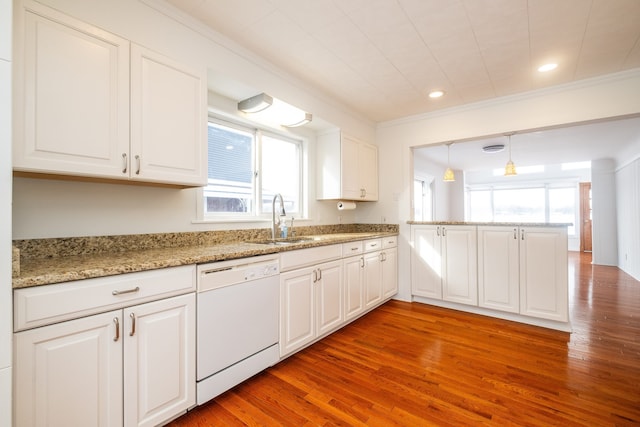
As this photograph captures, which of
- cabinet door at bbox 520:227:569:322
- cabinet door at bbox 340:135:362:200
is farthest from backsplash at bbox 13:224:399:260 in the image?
cabinet door at bbox 520:227:569:322

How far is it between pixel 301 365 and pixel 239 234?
47.1 inches

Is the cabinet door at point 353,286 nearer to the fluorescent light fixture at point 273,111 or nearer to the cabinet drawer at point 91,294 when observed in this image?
the fluorescent light fixture at point 273,111

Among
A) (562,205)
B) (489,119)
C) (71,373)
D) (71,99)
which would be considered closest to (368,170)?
(489,119)

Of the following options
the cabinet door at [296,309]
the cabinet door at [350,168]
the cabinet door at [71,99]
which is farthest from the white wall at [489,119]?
the cabinet door at [71,99]

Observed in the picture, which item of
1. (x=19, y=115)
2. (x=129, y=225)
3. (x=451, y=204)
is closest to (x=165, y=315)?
(x=129, y=225)

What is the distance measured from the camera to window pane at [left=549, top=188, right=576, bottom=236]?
8578mm

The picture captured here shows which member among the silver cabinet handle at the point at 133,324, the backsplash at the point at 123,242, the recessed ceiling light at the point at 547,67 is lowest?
the silver cabinet handle at the point at 133,324

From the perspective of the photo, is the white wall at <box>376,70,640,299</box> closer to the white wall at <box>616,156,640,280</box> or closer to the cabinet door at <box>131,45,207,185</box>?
the cabinet door at <box>131,45,207,185</box>

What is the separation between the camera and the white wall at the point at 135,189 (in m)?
1.55

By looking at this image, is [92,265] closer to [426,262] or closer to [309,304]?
[309,304]

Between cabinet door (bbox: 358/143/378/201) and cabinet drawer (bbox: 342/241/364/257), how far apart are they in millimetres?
876

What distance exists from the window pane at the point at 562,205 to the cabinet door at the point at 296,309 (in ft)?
31.7

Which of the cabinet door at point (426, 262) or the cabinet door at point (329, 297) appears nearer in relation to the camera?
the cabinet door at point (329, 297)

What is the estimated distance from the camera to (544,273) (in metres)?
2.95
